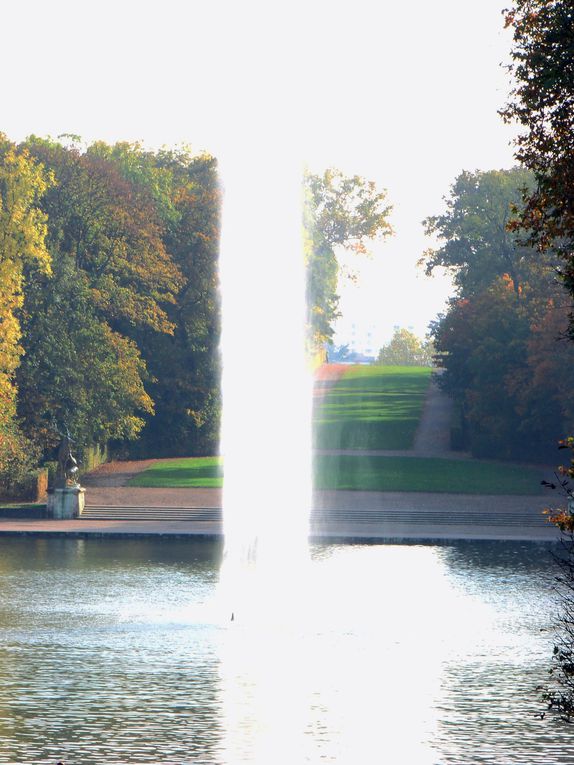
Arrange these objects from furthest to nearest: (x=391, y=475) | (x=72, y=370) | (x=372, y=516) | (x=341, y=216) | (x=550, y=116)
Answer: (x=341, y=216) → (x=391, y=475) → (x=72, y=370) → (x=372, y=516) → (x=550, y=116)

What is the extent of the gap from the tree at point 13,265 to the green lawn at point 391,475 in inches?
325

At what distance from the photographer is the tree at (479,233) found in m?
81.8

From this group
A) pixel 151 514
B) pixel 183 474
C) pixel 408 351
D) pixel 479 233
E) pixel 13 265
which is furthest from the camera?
pixel 408 351

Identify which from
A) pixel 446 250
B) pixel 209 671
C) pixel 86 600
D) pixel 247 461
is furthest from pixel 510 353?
pixel 209 671

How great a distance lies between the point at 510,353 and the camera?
65.6m

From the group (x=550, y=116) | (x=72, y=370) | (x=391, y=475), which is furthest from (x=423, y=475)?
(x=550, y=116)

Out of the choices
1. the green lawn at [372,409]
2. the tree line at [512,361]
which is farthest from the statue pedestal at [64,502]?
the green lawn at [372,409]

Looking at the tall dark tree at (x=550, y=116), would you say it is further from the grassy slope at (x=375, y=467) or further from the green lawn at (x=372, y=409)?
the green lawn at (x=372, y=409)

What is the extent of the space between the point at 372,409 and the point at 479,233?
13725 mm

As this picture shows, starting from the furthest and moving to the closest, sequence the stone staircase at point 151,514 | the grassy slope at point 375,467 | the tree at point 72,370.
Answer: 1. the tree at point 72,370
2. the grassy slope at point 375,467
3. the stone staircase at point 151,514

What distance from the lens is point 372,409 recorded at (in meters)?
86.6

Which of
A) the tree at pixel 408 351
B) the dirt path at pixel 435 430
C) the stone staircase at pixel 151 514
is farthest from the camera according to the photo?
the tree at pixel 408 351

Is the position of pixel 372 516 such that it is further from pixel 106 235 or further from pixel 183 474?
pixel 106 235

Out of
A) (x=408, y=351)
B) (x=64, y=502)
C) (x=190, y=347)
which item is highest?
(x=408, y=351)
